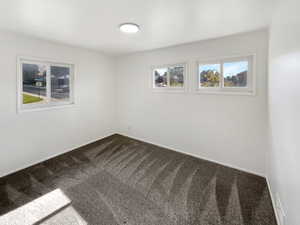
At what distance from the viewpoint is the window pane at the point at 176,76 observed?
3.25 meters

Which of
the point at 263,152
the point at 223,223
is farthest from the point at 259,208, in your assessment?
the point at 263,152

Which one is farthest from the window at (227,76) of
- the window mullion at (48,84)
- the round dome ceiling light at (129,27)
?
the window mullion at (48,84)

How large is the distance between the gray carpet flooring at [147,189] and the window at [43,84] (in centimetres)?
115

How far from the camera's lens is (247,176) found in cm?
239

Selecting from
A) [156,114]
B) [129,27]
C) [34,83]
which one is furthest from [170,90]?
[34,83]

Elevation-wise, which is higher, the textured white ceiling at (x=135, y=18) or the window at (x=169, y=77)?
the textured white ceiling at (x=135, y=18)

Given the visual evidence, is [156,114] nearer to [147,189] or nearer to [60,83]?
[147,189]

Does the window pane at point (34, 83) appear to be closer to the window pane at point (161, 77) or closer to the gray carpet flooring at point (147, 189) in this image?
the gray carpet flooring at point (147, 189)

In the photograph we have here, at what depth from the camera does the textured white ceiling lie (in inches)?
63.0

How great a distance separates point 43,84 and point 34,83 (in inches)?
6.3

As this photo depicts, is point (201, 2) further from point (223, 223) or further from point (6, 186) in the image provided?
point (6, 186)

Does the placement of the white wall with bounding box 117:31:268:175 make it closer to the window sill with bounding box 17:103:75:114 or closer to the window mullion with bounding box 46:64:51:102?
the window sill with bounding box 17:103:75:114

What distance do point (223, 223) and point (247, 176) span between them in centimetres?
112

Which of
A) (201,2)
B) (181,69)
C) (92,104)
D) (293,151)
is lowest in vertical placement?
(293,151)
